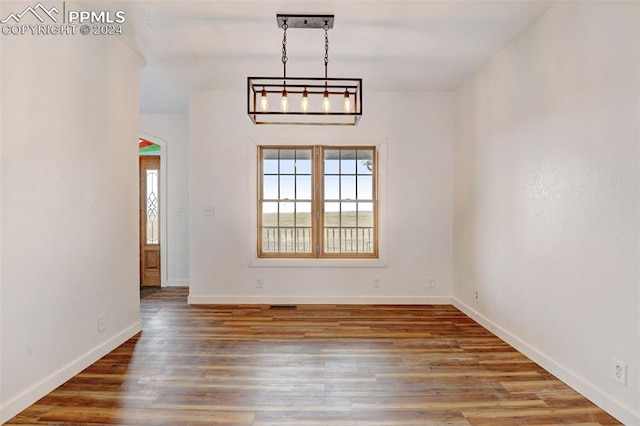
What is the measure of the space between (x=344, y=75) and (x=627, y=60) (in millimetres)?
2599

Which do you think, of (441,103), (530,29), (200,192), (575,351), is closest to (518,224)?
(575,351)

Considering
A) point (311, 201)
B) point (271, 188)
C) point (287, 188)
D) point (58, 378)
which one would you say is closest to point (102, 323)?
point (58, 378)

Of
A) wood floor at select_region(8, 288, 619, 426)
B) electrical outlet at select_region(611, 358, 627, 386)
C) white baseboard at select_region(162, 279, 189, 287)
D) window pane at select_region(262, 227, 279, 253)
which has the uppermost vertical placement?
window pane at select_region(262, 227, 279, 253)

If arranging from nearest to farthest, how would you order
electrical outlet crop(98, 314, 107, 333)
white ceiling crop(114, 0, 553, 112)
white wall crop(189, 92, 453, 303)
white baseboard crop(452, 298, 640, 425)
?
1. white baseboard crop(452, 298, 640, 425)
2. white ceiling crop(114, 0, 553, 112)
3. electrical outlet crop(98, 314, 107, 333)
4. white wall crop(189, 92, 453, 303)

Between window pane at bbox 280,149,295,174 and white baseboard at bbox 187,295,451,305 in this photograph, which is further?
window pane at bbox 280,149,295,174

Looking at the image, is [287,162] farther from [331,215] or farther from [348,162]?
[331,215]

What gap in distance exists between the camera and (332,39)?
3.23 meters

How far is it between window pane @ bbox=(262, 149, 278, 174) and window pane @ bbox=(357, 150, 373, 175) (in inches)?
44.1

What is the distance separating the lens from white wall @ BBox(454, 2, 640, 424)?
2.10m

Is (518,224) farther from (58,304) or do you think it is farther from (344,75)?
(58,304)

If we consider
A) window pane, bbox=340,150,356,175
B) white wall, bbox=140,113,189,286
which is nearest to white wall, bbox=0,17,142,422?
white wall, bbox=140,113,189,286

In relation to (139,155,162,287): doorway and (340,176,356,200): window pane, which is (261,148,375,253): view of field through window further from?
(139,155,162,287): doorway

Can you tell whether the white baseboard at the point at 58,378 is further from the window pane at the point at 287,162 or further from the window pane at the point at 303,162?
the window pane at the point at 303,162

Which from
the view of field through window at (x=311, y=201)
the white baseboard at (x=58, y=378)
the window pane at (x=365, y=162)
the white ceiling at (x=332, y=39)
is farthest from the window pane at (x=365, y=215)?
the white baseboard at (x=58, y=378)
